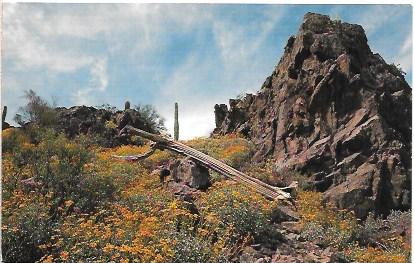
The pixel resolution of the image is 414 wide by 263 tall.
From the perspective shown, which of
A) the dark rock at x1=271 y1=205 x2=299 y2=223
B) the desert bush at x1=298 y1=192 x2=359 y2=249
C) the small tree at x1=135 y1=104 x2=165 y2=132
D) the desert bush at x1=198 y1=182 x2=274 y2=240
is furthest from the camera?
the small tree at x1=135 y1=104 x2=165 y2=132

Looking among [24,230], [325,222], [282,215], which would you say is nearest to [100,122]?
[282,215]

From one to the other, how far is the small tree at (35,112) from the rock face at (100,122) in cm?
104

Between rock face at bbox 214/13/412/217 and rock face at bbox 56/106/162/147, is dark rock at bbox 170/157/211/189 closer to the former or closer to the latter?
rock face at bbox 214/13/412/217

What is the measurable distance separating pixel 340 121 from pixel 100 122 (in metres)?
6.22

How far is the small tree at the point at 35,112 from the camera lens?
7.32 m

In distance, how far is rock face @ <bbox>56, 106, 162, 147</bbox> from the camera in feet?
41.4

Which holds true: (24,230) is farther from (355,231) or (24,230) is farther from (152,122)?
(152,122)

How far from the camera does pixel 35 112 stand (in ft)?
27.6

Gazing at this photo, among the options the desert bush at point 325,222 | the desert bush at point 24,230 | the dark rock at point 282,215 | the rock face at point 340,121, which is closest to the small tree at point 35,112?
the desert bush at point 24,230

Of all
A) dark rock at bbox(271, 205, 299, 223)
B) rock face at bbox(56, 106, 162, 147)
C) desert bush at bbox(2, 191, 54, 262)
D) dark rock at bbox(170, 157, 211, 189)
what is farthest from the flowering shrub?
rock face at bbox(56, 106, 162, 147)

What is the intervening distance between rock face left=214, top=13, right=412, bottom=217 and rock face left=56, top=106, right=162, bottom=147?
135 inches

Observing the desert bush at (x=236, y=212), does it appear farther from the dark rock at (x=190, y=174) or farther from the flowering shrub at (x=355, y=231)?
the dark rock at (x=190, y=174)

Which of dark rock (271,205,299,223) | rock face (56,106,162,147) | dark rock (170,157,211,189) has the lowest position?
dark rock (271,205,299,223)

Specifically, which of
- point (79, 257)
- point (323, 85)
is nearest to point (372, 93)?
point (323, 85)
